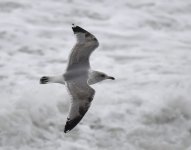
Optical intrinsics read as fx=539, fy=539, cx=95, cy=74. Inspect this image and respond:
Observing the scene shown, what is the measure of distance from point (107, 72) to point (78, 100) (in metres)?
1.93

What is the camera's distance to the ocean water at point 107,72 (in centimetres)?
498

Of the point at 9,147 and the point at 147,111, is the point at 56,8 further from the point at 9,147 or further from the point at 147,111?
the point at 9,147

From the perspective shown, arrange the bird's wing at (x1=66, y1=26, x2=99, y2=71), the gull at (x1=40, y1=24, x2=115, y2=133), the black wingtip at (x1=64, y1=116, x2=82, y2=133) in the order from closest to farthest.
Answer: the black wingtip at (x1=64, y1=116, x2=82, y2=133)
the gull at (x1=40, y1=24, x2=115, y2=133)
the bird's wing at (x1=66, y1=26, x2=99, y2=71)

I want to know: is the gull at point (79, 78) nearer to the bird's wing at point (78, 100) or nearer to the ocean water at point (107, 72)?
the bird's wing at point (78, 100)

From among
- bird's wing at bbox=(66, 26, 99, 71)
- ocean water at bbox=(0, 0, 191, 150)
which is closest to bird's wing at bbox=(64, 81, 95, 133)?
bird's wing at bbox=(66, 26, 99, 71)

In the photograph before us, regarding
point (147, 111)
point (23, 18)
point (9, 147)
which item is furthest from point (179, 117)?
point (23, 18)

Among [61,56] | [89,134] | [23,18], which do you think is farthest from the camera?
[23,18]

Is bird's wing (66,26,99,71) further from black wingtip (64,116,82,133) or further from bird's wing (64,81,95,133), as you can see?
black wingtip (64,116,82,133)

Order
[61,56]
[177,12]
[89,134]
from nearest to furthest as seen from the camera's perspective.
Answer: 1. [89,134]
2. [61,56]
3. [177,12]

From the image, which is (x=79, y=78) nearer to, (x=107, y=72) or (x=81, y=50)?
(x=81, y=50)

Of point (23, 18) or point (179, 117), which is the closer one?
point (179, 117)

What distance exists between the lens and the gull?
13.8 ft

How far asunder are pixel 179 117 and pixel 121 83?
846 millimetres

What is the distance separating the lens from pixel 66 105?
540 cm
